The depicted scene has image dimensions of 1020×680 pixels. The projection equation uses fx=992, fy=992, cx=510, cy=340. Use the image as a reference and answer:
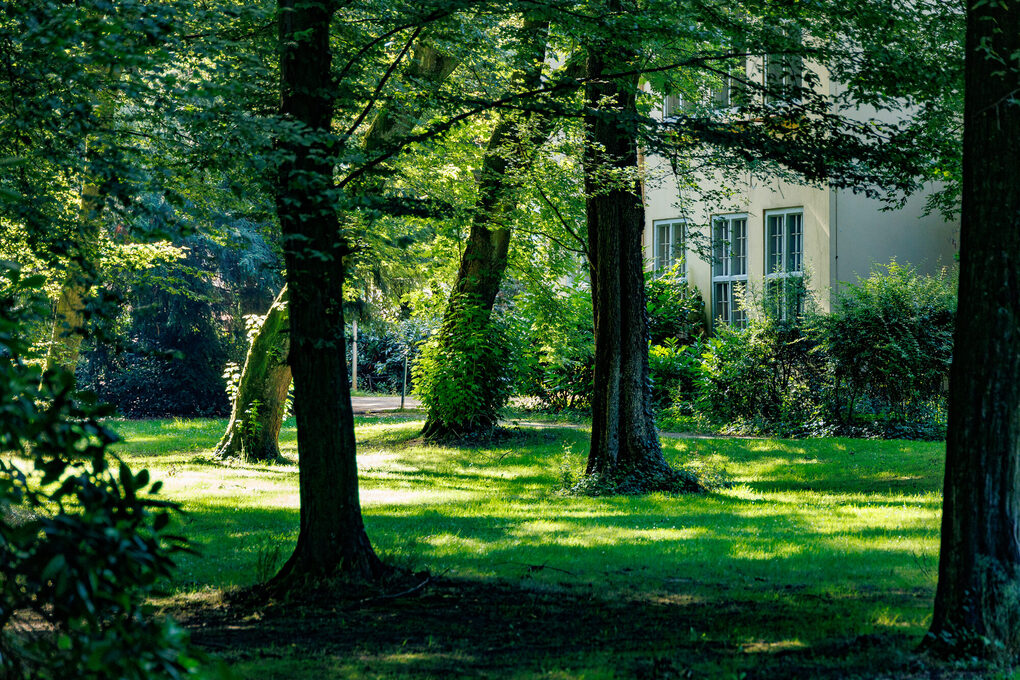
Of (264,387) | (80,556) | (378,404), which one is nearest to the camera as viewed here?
(80,556)

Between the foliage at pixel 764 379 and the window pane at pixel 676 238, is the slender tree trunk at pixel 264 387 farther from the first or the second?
the window pane at pixel 676 238

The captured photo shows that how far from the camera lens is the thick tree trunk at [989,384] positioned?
5.59 meters

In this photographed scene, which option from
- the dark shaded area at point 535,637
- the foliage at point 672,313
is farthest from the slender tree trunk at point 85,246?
the foliage at point 672,313

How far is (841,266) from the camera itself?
20.6 meters

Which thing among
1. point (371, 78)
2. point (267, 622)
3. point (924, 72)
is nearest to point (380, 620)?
point (267, 622)

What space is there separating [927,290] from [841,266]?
2.67m

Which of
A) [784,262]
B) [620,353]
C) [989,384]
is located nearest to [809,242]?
[784,262]

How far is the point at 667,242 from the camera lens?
979 inches

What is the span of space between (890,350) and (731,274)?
5.89 m

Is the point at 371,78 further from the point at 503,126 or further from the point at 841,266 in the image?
the point at 841,266

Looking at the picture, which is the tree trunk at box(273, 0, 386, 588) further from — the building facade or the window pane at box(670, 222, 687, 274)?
the window pane at box(670, 222, 687, 274)

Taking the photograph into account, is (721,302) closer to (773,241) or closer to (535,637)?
(773,241)

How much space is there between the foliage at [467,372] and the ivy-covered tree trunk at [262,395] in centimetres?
312

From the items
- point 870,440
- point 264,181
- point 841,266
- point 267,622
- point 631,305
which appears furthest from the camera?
point 841,266
